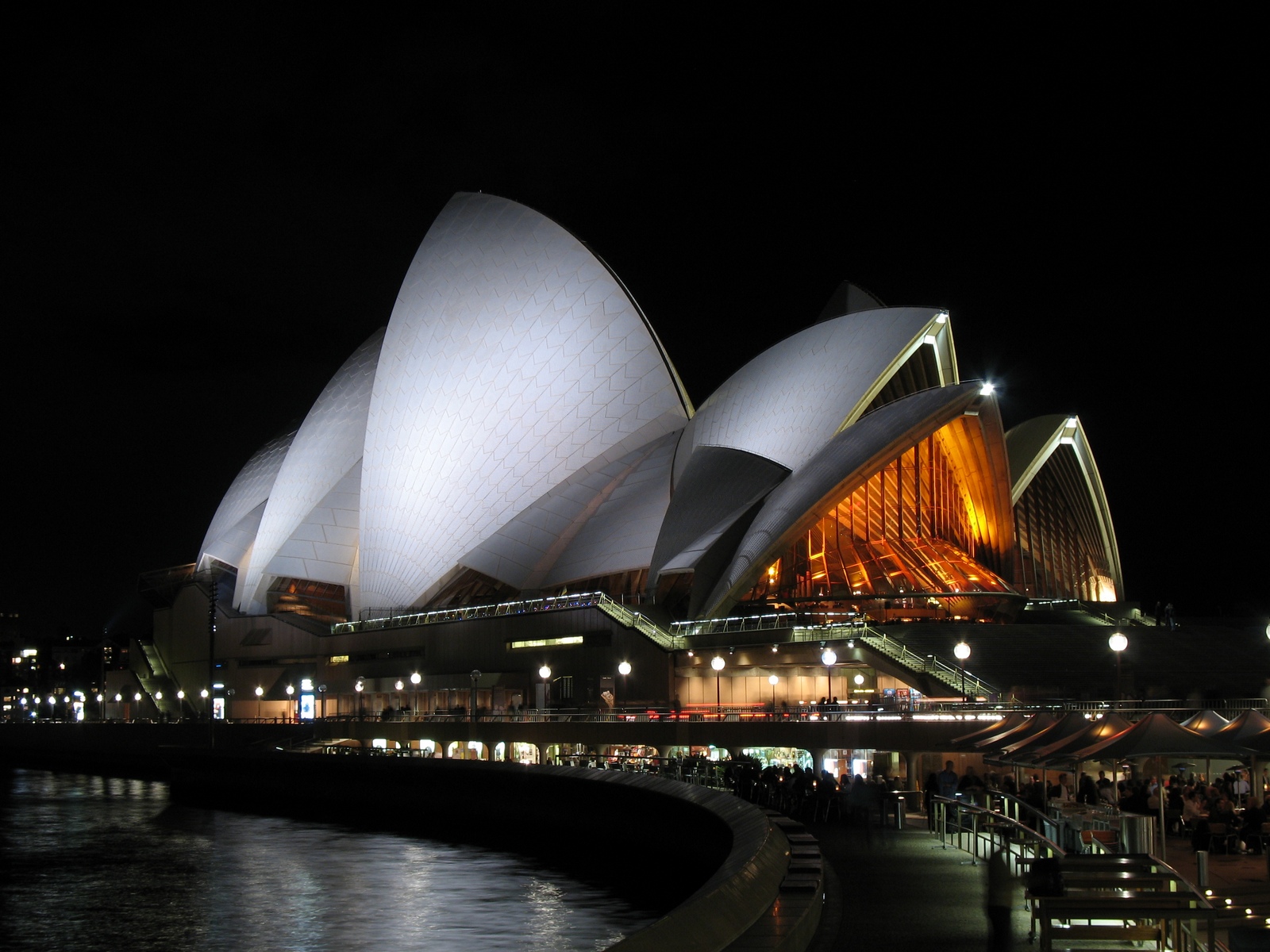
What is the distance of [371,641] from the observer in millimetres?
52812

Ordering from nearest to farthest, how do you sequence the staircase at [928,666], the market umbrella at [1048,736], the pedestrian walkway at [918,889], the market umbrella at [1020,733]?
the pedestrian walkway at [918,889] → the market umbrella at [1048,736] → the market umbrella at [1020,733] → the staircase at [928,666]

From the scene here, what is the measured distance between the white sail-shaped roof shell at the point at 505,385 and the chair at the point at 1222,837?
35.8 meters

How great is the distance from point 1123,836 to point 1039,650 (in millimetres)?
25060

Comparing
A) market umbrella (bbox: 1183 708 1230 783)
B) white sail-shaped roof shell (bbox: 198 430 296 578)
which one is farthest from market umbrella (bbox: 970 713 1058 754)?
white sail-shaped roof shell (bbox: 198 430 296 578)

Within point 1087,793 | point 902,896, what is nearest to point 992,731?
point 1087,793

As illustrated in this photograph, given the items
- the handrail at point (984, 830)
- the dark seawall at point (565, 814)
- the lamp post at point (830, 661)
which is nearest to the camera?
the dark seawall at point (565, 814)

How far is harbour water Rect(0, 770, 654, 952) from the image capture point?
1681 centimetres

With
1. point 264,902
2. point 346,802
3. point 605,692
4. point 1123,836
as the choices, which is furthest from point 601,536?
point 1123,836

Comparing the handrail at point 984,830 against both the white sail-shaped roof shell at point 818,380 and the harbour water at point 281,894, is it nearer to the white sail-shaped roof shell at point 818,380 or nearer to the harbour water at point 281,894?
the harbour water at point 281,894

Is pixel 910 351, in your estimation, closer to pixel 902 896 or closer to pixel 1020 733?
pixel 1020 733

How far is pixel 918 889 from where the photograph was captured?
37.4 feet

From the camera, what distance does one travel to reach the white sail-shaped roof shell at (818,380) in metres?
40.3

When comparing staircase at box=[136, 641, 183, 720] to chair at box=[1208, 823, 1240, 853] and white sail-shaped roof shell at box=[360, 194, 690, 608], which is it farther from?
chair at box=[1208, 823, 1240, 853]

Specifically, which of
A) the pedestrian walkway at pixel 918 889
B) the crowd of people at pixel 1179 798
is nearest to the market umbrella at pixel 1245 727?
the crowd of people at pixel 1179 798
